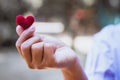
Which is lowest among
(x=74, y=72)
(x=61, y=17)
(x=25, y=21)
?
(x=61, y=17)

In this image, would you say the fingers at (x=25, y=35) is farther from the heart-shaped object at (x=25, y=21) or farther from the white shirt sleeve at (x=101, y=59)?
the white shirt sleeve at (x=101, y=59)

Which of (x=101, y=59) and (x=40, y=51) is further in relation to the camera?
(x=101, y=59)

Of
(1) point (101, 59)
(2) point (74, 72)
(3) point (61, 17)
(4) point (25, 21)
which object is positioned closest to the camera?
(4) point (25, 21)

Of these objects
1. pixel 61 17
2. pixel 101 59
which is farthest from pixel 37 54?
pixel 61 17

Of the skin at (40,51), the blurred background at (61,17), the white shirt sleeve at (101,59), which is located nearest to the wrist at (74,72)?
the skin at (40,51)

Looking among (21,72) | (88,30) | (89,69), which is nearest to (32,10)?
(88,30)

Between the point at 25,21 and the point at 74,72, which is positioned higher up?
the point at 25,21

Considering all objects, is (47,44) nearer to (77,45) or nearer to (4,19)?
(77,45)

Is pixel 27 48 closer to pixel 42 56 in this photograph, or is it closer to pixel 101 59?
pixel 42 56
